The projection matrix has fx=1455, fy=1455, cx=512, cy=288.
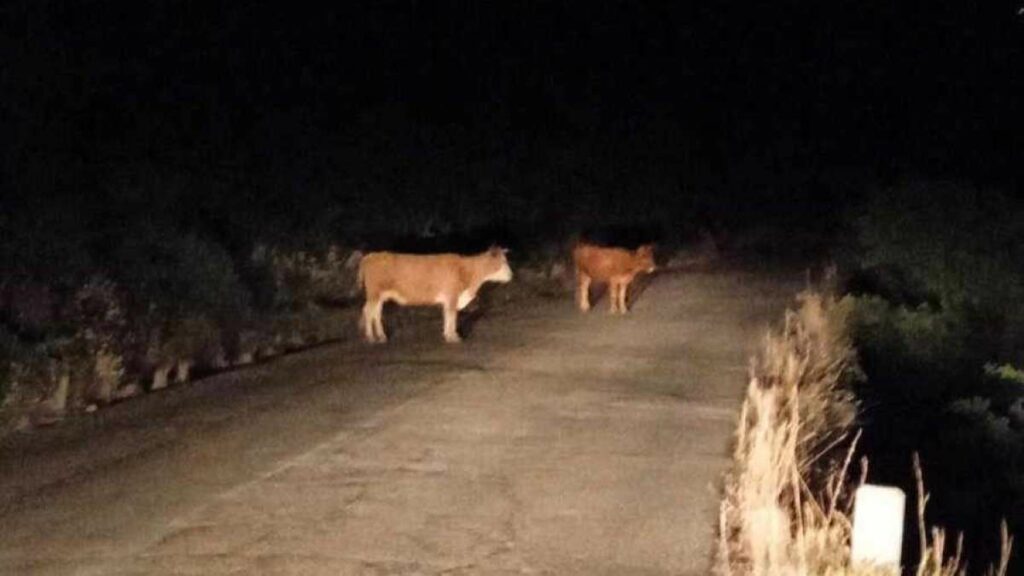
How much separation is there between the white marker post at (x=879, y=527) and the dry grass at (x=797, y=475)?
6cm

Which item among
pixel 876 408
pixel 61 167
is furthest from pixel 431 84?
pixel 876 408

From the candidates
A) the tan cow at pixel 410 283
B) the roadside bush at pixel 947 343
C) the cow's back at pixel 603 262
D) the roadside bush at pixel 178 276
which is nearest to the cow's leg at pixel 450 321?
the tan cow at pixel 410 283

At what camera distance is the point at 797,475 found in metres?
8.93

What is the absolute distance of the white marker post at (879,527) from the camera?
7.30 metres

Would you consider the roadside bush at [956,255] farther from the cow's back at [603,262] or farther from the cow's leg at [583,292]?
the cow's leg at [583,292]

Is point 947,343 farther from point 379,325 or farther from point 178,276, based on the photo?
point 178,276

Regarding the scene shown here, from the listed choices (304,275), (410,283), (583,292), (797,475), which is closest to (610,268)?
(583,292)

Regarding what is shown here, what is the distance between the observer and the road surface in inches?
324

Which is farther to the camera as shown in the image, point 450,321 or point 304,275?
point 304,275

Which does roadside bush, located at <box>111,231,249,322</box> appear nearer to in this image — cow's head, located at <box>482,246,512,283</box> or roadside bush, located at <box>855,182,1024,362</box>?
cow's head, located at <box>482,246,512,283</box>

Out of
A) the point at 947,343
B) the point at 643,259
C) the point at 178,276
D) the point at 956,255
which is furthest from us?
the point at 956,255

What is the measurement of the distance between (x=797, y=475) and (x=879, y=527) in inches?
62.8

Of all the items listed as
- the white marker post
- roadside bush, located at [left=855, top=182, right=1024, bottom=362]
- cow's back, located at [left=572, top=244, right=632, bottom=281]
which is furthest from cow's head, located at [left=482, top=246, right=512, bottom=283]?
the white marker post

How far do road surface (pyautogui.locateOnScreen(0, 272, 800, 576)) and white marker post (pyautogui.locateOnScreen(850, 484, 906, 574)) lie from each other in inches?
42.0
